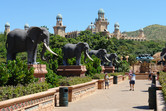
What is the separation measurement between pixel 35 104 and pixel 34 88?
967 mm

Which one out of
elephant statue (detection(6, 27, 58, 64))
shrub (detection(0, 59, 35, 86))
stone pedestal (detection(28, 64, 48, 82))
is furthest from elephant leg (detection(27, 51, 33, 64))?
shrub (detection(0, 59, 35, 86))

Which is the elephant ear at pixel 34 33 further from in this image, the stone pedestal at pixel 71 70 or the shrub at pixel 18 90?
the stone pedestal at pixel 71 70

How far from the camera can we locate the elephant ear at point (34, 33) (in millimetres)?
12500

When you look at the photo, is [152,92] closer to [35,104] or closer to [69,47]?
[35,104]

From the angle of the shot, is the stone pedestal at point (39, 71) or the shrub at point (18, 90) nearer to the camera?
the shrub at point (18, 90)

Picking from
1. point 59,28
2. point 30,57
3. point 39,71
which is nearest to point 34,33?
point 30,57

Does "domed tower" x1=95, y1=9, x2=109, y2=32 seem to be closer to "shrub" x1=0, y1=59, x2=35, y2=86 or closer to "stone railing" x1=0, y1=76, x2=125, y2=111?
"stone railing" x1=0, y1=76, x2=125, y2=111

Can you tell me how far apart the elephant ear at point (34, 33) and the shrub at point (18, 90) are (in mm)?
2629

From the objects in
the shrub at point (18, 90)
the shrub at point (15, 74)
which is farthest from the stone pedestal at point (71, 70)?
the shrub at point (15, 74)

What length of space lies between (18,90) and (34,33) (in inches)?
163

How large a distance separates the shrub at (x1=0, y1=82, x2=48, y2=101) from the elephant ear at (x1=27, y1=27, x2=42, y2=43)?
2629mm

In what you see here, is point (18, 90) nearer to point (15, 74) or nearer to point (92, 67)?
point (15, 74)

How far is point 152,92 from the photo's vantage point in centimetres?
1141

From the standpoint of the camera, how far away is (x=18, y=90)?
898 centimetres
